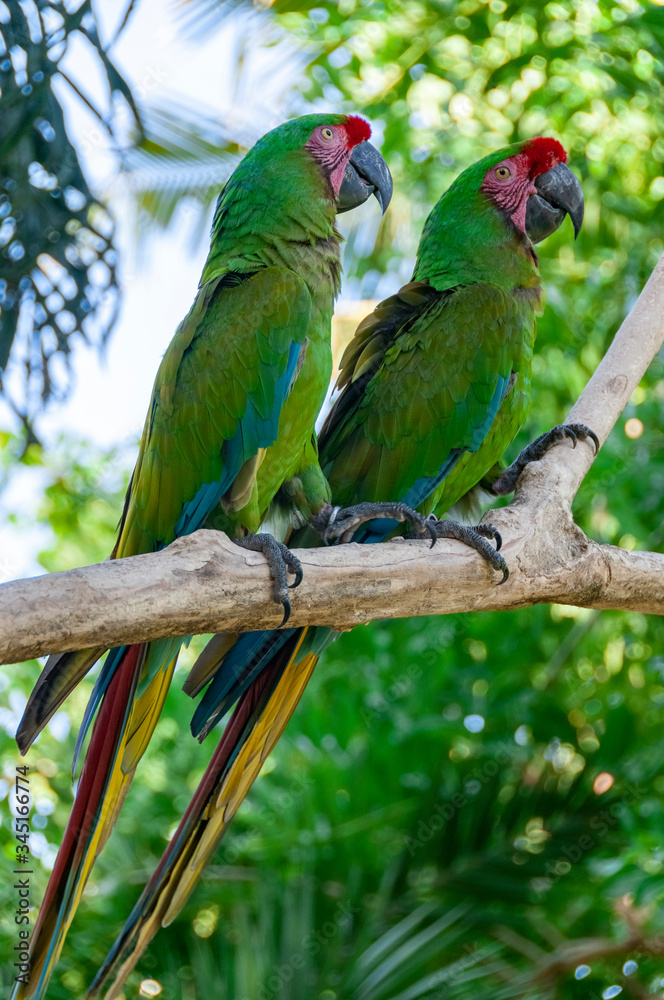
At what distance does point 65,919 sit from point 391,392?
1.08 metres

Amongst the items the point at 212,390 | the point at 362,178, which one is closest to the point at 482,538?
the point at 212,390

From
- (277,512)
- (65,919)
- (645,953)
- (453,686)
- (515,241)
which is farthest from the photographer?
(453,686)

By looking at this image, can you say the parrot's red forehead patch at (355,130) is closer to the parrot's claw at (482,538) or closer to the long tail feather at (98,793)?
the parrot's claw at (482,538)

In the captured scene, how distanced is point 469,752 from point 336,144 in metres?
1.70

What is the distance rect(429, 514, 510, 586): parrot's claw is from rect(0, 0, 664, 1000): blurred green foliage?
863 mm

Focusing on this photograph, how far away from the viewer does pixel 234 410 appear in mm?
1471

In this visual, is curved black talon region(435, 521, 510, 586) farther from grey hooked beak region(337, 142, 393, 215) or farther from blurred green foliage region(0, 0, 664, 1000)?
blurred green foliage region(0, 0, 664, 1000)

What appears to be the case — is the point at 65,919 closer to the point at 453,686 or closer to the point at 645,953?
the point at 453,686

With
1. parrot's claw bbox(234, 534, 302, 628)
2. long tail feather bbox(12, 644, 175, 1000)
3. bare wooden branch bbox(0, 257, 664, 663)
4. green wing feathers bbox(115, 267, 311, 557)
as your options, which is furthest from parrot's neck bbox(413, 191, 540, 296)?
long tail feather bbox(12, 644, 175, 1000)

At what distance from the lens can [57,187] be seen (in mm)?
1914

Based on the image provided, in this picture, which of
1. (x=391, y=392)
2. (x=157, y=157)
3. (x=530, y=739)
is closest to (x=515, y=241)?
(x=391, y=392)

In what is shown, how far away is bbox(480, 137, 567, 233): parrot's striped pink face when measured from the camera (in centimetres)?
185

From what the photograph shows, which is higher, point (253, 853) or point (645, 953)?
point (253, 853)

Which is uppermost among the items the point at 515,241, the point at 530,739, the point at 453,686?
the point at 515,241
